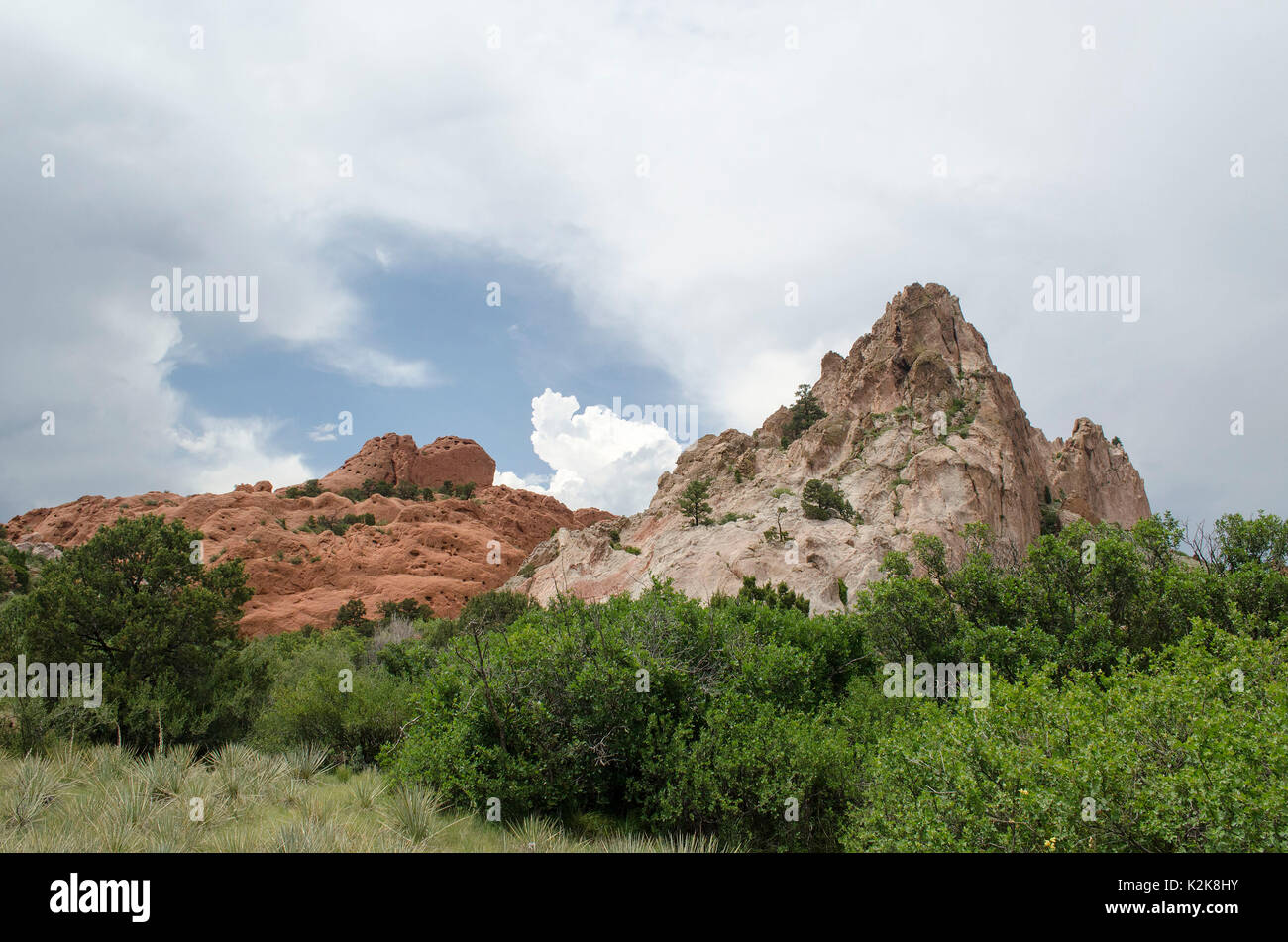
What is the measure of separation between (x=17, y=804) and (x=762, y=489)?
40249mm

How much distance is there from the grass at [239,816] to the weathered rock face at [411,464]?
244ft

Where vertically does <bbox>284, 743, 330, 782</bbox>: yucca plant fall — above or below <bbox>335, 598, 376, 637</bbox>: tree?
above

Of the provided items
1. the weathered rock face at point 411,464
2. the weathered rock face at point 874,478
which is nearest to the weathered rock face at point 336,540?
the weathered rock face at point 411,464

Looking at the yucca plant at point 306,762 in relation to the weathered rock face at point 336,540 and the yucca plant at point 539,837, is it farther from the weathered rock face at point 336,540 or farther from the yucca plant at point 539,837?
the weathered rock face at point 336,540

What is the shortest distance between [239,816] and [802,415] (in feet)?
183

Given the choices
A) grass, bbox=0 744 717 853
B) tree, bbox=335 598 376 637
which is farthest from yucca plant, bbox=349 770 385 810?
tree, bbox=335 598 376 637

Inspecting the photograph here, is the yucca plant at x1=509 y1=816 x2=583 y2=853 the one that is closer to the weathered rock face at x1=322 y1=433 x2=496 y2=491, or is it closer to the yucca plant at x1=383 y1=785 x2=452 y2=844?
the yucca plant at x1=383 y1=785 x2=452 y2=844

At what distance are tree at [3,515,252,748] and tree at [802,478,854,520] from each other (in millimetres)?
30476

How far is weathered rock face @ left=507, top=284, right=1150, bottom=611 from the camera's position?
34.0m

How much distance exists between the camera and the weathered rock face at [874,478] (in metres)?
34.0

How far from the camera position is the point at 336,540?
5372 cm

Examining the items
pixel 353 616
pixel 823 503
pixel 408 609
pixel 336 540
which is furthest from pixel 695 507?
pixel 336 540

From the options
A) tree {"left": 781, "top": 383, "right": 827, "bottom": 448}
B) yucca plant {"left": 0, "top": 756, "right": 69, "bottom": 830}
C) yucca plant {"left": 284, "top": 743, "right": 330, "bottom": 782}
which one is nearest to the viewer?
yucca plant {"left": 0, "top": 756, "right": 69, "bottom": 830}
